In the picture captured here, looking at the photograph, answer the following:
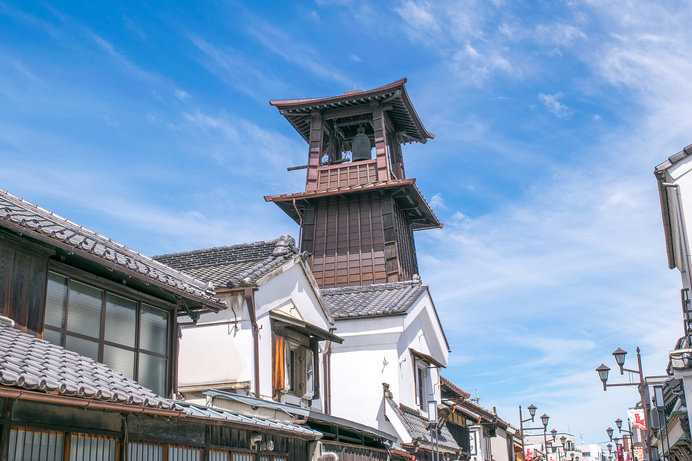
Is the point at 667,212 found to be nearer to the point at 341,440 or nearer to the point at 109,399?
the point at 341,440

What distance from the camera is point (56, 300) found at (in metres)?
11.3

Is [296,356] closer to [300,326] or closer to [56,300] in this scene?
[300,326]

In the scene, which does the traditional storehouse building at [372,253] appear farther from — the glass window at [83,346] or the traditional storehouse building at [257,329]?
the glass window at [83,346]

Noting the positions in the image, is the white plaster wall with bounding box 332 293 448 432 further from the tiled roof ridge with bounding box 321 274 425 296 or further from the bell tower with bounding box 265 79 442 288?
the bell tower with bounding box 265 79 442 288

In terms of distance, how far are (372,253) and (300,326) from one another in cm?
1712

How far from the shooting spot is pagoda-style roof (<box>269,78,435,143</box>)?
123ft

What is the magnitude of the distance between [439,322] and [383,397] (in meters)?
7.04

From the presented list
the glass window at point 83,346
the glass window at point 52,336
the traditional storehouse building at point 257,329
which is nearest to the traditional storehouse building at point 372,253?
the traditional storehouse building at point 257,329

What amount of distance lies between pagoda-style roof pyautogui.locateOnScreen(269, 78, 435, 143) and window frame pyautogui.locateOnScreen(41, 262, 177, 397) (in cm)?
2561

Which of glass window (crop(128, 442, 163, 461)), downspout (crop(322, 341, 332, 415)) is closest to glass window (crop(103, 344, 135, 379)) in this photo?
glass window (crop(128, 442, 163, 461))

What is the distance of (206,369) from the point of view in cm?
1700

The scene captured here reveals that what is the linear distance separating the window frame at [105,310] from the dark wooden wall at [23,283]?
6.6 inches

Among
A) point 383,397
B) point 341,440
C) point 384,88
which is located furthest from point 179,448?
point 384,88

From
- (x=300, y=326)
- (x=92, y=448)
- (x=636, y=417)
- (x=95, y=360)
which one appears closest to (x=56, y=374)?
(x=92, y=448)
